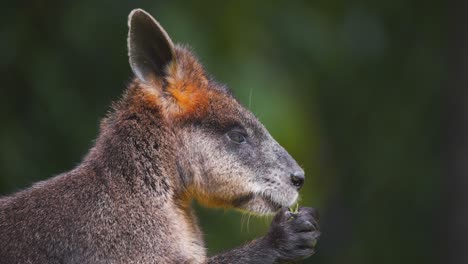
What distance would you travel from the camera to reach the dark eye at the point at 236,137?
8188 mm

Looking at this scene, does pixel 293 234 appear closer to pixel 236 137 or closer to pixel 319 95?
pixel 236 137

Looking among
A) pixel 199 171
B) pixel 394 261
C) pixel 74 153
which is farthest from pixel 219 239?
pixel 199 171

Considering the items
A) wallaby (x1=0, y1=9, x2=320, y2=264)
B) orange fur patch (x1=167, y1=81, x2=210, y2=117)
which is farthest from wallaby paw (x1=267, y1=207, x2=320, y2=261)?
orange fur patch (x1=167, y1=81, x2=210, y2=117)

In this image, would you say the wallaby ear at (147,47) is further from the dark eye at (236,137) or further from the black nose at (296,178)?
the black nose at (296,178)

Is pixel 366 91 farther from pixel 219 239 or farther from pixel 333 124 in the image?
pixel 219 239

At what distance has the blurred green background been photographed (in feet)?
46.0

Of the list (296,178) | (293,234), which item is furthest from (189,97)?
(293,234)

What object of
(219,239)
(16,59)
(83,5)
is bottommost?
(219,239)

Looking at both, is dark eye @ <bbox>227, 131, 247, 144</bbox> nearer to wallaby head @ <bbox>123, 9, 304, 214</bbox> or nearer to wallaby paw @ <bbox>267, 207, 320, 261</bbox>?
wallaby head @ <bbox>123, 9, 304, 214</bbox>

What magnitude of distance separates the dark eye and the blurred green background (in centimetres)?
413

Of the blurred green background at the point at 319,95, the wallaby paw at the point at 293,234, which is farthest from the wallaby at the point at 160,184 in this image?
the blurred green background at the point at 319,95

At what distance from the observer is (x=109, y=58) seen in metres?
14.6

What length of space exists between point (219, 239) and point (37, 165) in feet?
9.12

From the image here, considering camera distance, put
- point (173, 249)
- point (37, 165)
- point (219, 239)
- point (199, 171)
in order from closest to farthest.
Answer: point (173, 249)
point (199, 171)
point (37, 165)
point (219, 239)
